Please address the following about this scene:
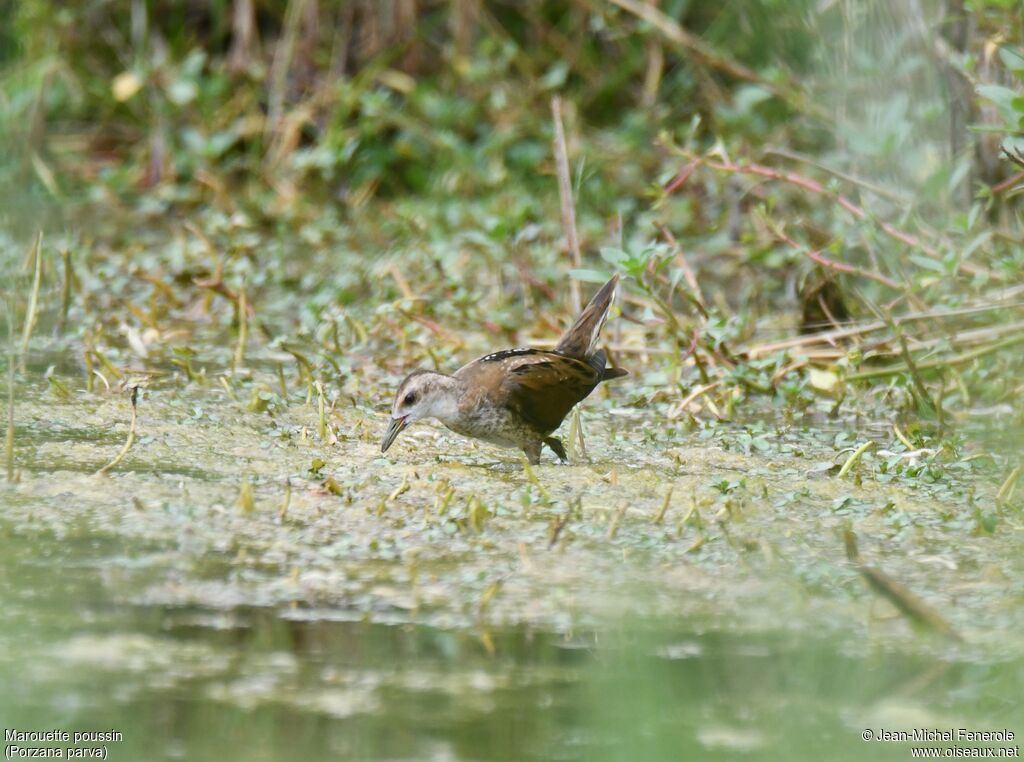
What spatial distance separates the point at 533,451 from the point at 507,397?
0.75ft

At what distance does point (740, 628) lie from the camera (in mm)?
3508

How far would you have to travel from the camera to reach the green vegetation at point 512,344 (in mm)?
3283

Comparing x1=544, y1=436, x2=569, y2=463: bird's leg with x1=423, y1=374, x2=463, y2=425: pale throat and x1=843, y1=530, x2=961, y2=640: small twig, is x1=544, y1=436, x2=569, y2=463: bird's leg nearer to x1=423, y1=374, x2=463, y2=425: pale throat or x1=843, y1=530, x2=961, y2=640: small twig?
x1=423, y1=374, x2=463, y2=425: pale throat

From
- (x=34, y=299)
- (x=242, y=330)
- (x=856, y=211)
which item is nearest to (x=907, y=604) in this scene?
(x=856, y=211)

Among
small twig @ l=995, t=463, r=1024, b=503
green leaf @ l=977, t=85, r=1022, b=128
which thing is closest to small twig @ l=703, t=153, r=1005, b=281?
green leaf @ l=977, t=85, r=1022, b=128

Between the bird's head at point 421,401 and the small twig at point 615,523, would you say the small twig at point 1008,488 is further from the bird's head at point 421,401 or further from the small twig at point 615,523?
the bird's head at point 421,401

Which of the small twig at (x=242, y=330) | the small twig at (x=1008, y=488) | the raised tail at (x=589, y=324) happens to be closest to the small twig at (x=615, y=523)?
the small twig at (x=1008, y=488)

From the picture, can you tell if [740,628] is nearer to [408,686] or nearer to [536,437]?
[408,686]

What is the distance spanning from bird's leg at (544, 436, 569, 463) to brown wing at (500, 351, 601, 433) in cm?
4

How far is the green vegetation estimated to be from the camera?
3283mm

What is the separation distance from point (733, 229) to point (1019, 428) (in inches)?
137

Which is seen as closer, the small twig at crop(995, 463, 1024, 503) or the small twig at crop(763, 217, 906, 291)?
the small twig at crop(995, 463, 1024, 503)

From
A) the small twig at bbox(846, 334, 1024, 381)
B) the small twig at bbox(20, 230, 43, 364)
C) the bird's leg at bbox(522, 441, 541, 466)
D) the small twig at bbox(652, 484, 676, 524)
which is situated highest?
the small twig at bbox(20, 230, 43, 364)

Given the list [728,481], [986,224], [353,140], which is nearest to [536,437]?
[728,481]
